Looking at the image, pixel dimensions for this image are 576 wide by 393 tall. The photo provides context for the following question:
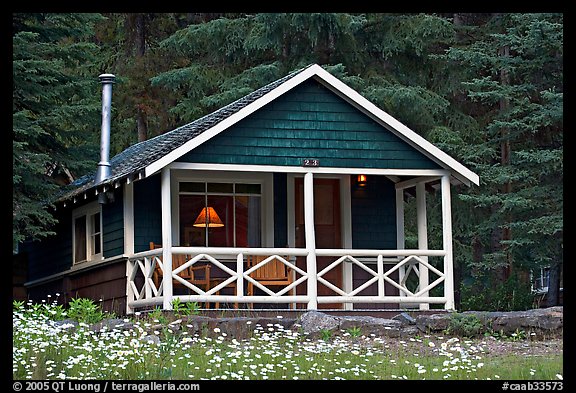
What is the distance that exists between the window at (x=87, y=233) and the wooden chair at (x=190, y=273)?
192 centimetres

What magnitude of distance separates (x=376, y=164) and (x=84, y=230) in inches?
247

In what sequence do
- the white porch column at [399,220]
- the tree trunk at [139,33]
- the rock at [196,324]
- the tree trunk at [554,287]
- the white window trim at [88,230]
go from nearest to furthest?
the rock at [196,324]
the white window trim at [88,230]
the white porch column at [399,220]
the tree trunk at [554,287]
the tree trunk at [139,33]

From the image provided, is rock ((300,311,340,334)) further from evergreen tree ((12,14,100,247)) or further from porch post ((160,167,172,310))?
evergreen tree ((12,14,100,247))

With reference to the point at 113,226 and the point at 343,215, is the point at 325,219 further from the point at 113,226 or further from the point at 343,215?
the point at 113,226

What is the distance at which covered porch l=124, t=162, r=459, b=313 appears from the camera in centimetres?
1886

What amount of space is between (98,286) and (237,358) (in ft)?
25.6

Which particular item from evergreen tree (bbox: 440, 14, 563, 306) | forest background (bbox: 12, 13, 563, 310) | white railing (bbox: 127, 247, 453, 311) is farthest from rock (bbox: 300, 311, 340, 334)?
evergreen tree (bbox: 440, 14, 563, 306)

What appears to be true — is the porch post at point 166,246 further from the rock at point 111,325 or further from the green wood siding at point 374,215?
the green wood siding at point 374,215

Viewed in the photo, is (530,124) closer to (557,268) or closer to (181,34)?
(557,268)

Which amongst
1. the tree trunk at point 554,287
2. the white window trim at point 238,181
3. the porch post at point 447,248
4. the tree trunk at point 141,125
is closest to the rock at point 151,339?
the white window trim at point 238,181

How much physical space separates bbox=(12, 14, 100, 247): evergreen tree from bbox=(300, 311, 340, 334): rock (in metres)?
5.69

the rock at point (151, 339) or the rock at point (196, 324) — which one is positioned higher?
the rock at point (196, 324)

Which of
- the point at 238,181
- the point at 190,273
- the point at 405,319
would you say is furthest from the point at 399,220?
the point at 190,273

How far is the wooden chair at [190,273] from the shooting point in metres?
19.4
